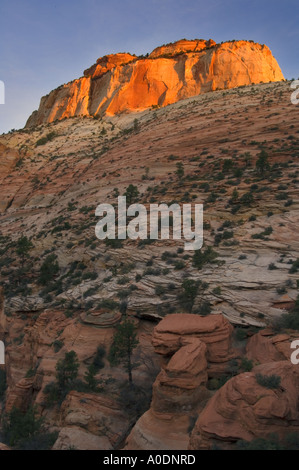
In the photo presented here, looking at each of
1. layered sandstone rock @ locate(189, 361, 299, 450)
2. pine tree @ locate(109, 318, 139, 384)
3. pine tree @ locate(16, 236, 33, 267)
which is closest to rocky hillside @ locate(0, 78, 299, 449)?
layered sandstone rock @ locate(189, 361, 299, 450)

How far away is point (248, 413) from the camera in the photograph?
25.4 ft

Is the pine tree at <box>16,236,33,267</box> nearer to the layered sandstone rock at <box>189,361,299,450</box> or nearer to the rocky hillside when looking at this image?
the rocky hillside

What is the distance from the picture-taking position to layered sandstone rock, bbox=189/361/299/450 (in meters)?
7.56

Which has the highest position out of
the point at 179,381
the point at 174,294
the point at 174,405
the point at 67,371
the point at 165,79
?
the point at 165,79

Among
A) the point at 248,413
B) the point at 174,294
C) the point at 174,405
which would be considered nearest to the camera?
the point at 248,413

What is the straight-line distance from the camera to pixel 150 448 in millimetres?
9133

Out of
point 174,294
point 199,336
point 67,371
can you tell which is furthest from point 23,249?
point 199,336

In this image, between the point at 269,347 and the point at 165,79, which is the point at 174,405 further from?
the point at 165,79

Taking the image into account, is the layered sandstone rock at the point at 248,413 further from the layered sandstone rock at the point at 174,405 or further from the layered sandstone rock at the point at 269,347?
the layered sandstone rock at the point at 269,347

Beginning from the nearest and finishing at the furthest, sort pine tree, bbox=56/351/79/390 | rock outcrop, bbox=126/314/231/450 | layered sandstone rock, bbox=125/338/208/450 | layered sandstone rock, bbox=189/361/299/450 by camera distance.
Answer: layered sandstone rock, bbox=189/361/299/450 → layered sandstone rock, bbox=125/338/208/450 → rock outcrop, bbox=126/314/231/450 → pine tree, bbox=56/351/79/390

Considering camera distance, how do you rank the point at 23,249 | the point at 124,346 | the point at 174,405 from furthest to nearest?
the point at 23,249
the point at 124,346
the point at 174,405

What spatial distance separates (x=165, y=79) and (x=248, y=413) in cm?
5709

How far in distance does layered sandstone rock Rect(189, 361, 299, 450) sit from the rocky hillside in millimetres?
29

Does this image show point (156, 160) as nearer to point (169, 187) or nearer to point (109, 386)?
point (169, 187)
